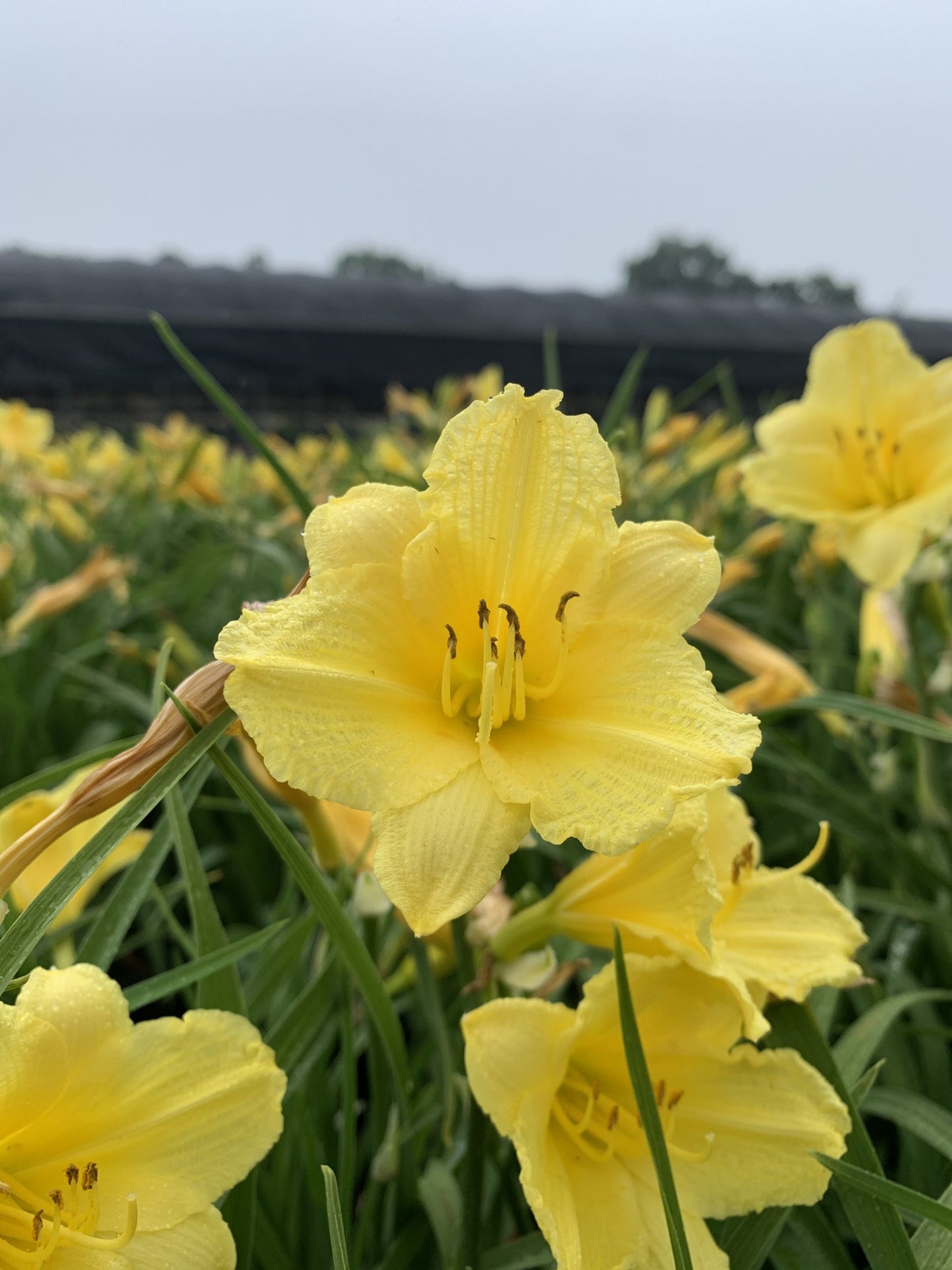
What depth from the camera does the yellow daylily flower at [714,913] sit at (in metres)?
0.54

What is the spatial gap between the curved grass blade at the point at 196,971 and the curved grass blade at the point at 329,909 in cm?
5

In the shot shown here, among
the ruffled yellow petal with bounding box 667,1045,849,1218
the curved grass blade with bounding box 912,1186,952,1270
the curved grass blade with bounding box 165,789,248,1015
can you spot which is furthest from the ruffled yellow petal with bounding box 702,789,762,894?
the curved grass blade with bounding box 165,789,248,1015

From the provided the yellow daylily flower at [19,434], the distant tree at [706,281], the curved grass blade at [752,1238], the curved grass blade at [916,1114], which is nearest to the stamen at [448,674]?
the curved grass blade at [752,1238]

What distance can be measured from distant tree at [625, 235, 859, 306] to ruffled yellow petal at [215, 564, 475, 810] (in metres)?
9.26

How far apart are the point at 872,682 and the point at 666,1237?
2.86 feet

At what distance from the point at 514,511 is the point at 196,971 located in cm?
32

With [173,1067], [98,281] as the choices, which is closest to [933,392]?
[173,1067]

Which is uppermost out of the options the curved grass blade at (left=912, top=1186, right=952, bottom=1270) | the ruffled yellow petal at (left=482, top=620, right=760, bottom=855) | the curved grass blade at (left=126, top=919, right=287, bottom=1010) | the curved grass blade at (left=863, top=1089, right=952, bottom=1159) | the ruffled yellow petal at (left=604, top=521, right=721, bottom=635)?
the ruffled yellow petal at (left=604, top=521, right=721, bottom=635)

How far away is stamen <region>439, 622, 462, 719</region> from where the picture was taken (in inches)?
20.9

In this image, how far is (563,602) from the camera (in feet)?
1.74

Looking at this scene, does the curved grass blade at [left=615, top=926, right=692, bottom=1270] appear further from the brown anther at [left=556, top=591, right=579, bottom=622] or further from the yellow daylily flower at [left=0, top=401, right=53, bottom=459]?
the yellow daylily flower at [left=0, top=401, right=53, bottom=459]

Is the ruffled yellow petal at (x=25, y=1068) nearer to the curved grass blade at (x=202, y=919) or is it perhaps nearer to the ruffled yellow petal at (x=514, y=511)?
the curved grass blade at (x=202, y=919)

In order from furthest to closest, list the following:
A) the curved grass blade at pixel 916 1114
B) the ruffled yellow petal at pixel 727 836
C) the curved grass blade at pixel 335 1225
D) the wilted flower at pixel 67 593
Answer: the wilted flower at pixel 67 593, the curved grass blade at pixel 916 1114, the ruffled yellow petal at pixel 727 836, the curved grass blade at pixel 335 1225

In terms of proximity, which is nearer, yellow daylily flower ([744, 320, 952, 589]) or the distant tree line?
yellow daylily flower ([744, 320, 952, 589])
